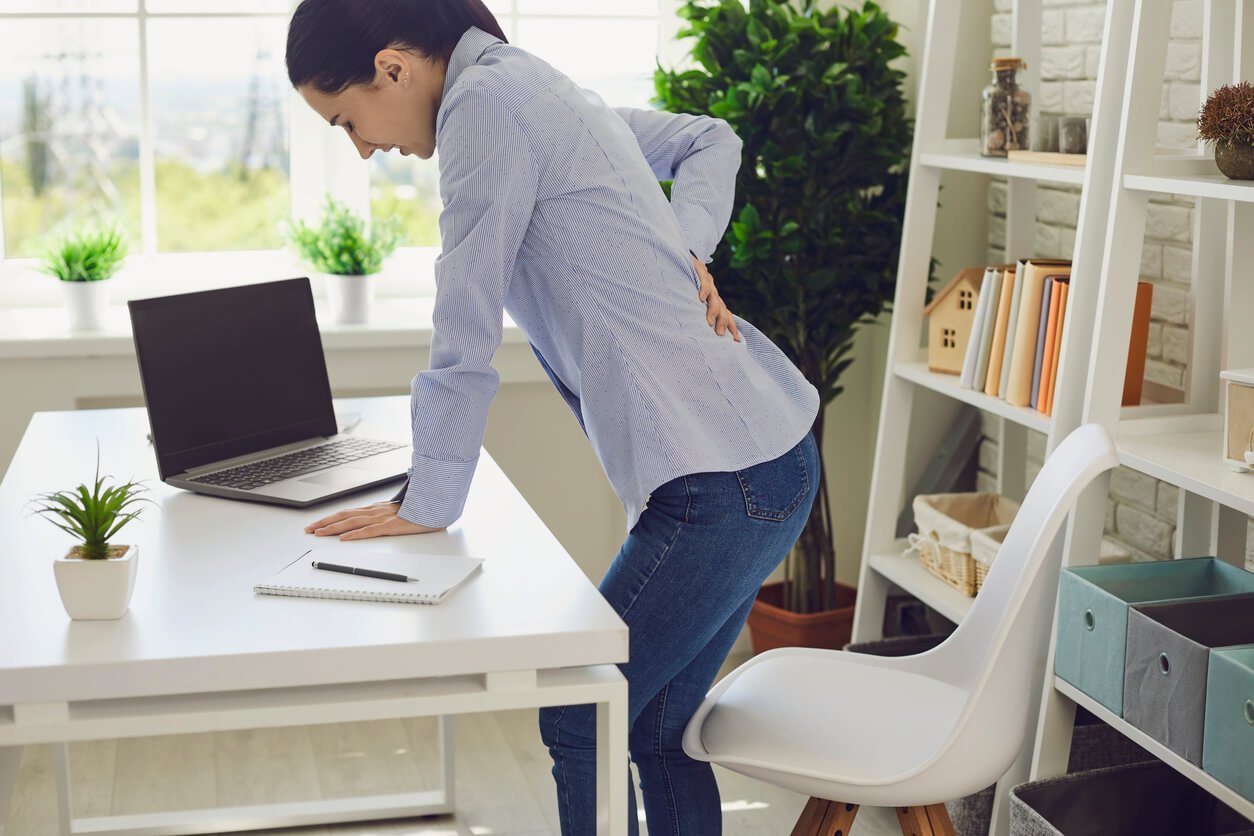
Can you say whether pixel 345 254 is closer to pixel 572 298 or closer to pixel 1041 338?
pixel 1041 338

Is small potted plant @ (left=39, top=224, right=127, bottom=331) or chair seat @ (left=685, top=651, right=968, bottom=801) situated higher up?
small potted plant @ (left=39, top=224, right=127, bottom=331)

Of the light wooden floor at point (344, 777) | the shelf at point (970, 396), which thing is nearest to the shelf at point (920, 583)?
the shelf at point (970, 396)

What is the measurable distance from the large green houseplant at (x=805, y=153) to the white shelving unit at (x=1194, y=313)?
0.88 metres

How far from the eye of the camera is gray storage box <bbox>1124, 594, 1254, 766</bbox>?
1.74 meters

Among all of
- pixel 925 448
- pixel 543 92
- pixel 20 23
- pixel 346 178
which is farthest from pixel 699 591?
pixel 20 23

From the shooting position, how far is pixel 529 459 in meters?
3.40

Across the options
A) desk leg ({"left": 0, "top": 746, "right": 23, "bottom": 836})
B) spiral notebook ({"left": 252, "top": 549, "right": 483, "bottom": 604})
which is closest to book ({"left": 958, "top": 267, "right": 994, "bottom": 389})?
spiral notebook ({"left": 252, "top": 549, "right": 483, "bottom": 604})

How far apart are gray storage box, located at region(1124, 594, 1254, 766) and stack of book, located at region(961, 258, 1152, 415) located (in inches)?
19.6

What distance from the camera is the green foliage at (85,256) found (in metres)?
3.08

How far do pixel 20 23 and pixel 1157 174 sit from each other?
2608mm

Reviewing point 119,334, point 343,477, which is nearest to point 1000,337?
point 343,477

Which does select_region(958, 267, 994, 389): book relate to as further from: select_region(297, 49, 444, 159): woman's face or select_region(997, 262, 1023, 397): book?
select_region(297, 49, 444, 159): woman's face

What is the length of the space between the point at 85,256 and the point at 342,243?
1.88 feet

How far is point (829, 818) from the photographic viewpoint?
186 centimetres
